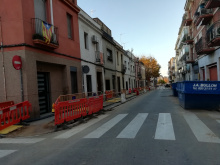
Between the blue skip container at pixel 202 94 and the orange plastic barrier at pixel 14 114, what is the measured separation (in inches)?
312

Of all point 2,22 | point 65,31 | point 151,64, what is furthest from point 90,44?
point 151,64

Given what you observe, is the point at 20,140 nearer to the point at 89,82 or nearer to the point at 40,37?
the point at 40,37

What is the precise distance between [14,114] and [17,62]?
2.25 m

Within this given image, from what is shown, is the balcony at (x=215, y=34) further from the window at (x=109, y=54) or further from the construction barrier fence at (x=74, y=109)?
the window at (x=109, y=54)

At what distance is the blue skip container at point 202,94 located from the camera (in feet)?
29.9

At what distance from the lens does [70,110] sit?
7.45 metres

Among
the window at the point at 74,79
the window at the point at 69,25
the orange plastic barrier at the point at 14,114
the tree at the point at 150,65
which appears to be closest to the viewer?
the orange plastic barrier at the point at 14,114

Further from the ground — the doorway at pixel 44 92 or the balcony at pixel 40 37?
the balcony at pixel 40 37

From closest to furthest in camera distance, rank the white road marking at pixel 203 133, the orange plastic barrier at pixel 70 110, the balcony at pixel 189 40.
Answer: the white road marking at pixel 203 133
the orange plastic barrier at pixel 70 110
the balcony at pixel 189 40

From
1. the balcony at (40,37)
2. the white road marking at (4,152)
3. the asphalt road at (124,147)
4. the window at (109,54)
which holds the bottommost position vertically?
the white road marking at (4,152)

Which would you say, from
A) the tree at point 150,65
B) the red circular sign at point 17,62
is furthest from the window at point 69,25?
the tree at point 150,65

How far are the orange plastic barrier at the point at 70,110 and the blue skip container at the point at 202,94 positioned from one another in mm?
5442

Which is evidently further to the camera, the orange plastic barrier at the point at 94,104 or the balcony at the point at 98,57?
the balcony at the point at 98,57

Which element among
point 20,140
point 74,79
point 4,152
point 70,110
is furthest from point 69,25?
point 4,152
